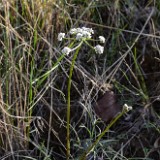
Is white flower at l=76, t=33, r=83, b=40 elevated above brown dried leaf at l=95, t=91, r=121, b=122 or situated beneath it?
elevated above

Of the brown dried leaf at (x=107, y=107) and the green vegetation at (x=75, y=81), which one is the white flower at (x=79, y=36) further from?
the brown dried leaf at (x=107, y=107)

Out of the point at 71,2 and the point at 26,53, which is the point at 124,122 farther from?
the point at 71,2

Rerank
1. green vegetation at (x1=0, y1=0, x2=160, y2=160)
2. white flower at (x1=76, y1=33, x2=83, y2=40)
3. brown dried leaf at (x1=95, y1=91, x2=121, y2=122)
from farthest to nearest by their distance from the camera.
Answer: brown dried leaf at (x1=95, y1=91, x2=121, y2=122) < green vegetation at (x1=0, y1=0, x2=160, y2=160) < white flower at (x1=76, y1=33, x2=83, y2=40)

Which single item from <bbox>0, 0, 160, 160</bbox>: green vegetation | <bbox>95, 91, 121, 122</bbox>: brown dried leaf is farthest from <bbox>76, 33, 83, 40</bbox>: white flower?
<bbox>95, 91, 121, 122</bbox>: brown dried leaf

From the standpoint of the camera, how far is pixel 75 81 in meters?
1.86

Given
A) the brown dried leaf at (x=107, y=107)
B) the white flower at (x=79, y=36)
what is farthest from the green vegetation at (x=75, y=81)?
the white flower at (x=79, y=36)

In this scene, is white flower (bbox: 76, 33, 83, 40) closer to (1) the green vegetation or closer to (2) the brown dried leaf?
(1) the green vegetation

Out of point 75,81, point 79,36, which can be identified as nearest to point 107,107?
point 75,81

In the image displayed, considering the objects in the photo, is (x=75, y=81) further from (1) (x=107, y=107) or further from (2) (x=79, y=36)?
(2) (x=79, y=36)

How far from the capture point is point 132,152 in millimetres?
1750

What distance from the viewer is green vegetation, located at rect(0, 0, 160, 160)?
5.44 ft

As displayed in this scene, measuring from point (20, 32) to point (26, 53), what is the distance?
0.49ft

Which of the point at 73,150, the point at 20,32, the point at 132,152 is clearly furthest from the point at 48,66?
the point at 132,152

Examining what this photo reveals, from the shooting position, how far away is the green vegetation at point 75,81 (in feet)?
5.44
